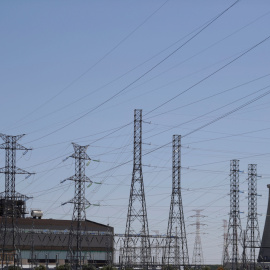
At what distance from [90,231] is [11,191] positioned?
76.1 metres

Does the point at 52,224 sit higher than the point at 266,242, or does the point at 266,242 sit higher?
the point at 52,224

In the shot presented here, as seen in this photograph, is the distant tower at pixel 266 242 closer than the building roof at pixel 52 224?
No

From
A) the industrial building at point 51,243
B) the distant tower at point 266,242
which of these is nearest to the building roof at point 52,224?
the industrial building at point 51,243

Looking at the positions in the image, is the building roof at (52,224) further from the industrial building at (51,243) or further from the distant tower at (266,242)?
the distant tower at (266,242)

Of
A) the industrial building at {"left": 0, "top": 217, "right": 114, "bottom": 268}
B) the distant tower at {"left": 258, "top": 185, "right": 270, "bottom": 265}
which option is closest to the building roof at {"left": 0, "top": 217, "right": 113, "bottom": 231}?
the industrial building at {"left": 0, "top": 217, "right": 114, "bottom": 268}

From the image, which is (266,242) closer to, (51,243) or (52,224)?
(51,243)

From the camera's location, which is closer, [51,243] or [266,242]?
[51,243]

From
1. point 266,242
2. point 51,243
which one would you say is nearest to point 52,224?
point 51,243

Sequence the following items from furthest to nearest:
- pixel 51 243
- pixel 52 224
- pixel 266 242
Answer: pixel 52 224 → pixel 266 242 → pixel 51 243

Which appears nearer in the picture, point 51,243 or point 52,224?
point 51,243

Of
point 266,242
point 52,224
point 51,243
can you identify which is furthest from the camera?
point 52,224

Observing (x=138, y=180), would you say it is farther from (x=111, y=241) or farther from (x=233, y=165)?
(x=111, y=241)

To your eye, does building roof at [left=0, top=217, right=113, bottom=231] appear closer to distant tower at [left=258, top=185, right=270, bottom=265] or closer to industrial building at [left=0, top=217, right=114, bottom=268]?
industrial building at [left=0, top=217, right=114, bottom=268]

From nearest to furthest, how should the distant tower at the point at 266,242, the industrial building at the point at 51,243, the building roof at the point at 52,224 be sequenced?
the industrial building at the point at 51,243
the building roof at the point at 52,224
the distant tower at the point at 266,242
